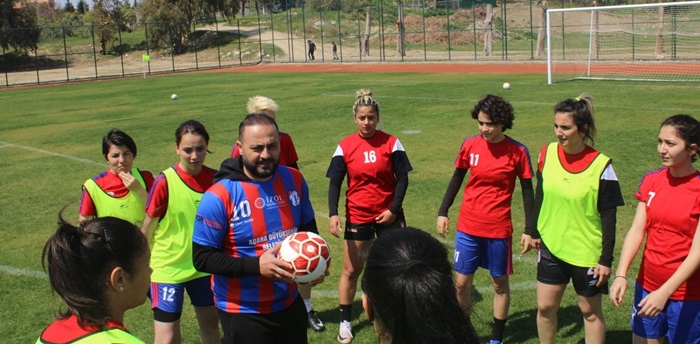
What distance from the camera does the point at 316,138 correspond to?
53.4 ft

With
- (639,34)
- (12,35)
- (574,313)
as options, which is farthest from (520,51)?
(574,313)

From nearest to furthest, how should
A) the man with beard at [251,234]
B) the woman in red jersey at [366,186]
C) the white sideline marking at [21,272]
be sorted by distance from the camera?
the man with beard at [251,234]
the woman in red jersey at [366,186]
the white sideline marking at [21,272]

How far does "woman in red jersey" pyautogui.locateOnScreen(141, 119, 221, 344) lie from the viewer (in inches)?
193

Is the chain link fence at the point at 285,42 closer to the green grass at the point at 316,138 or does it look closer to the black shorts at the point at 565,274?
the green grass at the point at 316,138

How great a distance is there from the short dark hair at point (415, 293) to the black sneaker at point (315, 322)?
3.88m

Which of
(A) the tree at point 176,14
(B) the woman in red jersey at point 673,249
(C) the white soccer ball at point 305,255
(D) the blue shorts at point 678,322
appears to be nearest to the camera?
(C) the white soccer ball at point 305,255

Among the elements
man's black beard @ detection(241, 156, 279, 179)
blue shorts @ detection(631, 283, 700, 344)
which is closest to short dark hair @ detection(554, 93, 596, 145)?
blue shorts @ detection(631, 283, 700, 344)

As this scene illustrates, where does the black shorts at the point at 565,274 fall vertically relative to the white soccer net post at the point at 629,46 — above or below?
below

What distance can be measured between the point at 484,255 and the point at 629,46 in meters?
34.6

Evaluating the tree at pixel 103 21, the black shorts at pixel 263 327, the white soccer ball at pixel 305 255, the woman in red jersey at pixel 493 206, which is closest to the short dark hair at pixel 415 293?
the white soccer ball at pixel 305 255

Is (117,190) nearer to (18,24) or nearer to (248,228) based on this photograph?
(248,228)

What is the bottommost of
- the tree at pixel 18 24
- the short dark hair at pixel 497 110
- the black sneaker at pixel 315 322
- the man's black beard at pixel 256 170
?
the black sneaker at pixel 315 322

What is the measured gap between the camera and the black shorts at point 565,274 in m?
4.68

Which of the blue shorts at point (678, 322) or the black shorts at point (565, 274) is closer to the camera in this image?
the blue shorts at point (678, 322)
